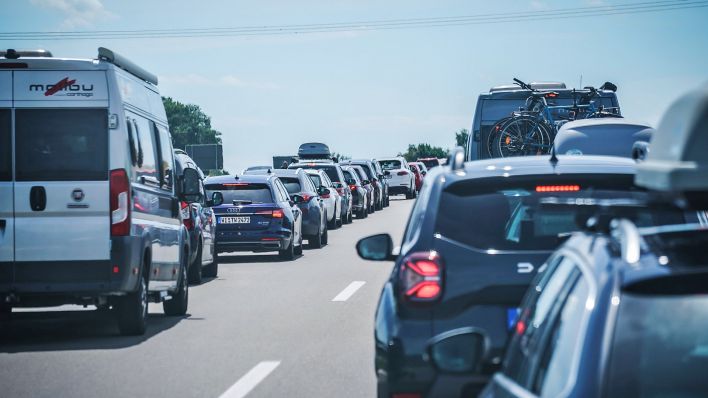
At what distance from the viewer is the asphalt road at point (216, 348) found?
10078 millimetres

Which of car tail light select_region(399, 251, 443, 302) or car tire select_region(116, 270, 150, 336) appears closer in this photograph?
car tail light select_region(399, 251, 443, 302)

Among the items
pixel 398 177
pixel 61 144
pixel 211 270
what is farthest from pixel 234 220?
pixel 398 177

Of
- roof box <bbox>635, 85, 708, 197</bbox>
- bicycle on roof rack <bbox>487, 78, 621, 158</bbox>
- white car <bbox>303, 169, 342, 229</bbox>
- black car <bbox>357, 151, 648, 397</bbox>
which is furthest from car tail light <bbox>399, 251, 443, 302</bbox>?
white car <bbox>303, 169, 342, 229</bbox>

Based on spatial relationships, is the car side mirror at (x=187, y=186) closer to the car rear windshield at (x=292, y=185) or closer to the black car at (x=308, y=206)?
the black car at (x=308, y=206)

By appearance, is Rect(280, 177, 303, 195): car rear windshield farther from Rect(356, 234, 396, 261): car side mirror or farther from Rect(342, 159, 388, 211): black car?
Rect(356, 234, 396, 261): car side mirror

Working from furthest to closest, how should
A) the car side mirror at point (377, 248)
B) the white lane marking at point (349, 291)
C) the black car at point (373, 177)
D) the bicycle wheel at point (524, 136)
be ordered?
the black car at point (373, 177) → the bicycle wheel at point (524, 136) → the white lane marking at point (349, 291) → the car side mirror at point (377, 248)

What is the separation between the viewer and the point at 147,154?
14.0 meters

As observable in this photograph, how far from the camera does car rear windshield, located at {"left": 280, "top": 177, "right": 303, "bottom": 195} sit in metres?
30.1

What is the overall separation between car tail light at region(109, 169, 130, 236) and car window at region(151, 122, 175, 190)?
6.72ft

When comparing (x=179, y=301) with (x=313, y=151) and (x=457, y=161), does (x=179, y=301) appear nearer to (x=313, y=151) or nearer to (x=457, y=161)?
(x=457, y=161)

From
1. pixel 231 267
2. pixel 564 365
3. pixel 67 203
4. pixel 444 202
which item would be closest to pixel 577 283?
pixel 564 365

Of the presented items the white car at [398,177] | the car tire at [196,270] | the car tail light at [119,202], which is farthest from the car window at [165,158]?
the white car at [398,177]

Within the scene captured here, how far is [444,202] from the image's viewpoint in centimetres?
693

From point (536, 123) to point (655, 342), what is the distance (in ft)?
54.4
